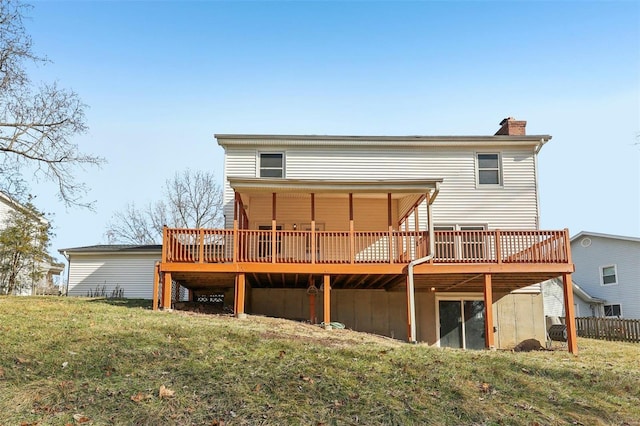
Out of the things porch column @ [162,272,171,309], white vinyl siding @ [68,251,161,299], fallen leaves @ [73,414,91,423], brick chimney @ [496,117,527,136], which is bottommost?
fallen leaves @ [73,414,91,423]

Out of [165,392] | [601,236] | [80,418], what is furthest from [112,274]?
[601,236]

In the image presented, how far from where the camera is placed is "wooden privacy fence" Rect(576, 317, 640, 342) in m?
24.0

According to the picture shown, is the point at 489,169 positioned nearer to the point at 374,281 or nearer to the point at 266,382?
the point at 374,281

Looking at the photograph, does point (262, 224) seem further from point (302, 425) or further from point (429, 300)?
point (302, 425)

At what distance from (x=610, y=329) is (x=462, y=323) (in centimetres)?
864

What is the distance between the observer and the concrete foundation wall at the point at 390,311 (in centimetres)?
2028

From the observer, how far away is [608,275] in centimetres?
3381

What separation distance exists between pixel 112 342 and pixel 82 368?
1.30m

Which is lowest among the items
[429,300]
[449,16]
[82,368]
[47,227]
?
[82,368]

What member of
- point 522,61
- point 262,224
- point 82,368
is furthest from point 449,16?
point 82,368

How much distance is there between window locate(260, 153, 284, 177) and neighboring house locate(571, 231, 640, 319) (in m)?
20.9

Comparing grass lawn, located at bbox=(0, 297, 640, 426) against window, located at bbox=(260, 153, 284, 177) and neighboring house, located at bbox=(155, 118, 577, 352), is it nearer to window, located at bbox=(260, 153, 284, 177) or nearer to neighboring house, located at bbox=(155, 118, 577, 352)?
neighboring house, located at bbox=(155, 118, 577, 352)

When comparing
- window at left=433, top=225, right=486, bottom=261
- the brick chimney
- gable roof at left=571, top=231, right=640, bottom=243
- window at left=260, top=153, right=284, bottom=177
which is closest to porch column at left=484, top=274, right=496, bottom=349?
window at left=433, top=225, right=486, bottom=261

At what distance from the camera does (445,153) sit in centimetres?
2172
